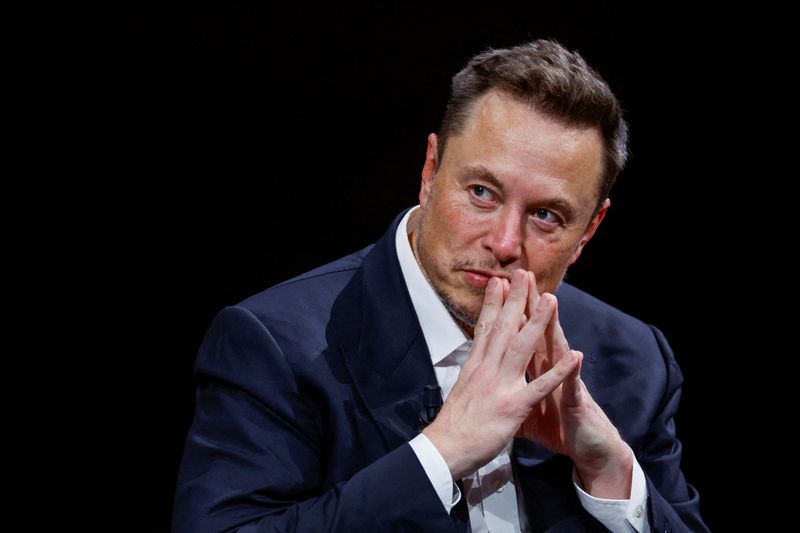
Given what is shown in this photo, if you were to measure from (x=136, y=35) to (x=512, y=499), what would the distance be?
1314 millimetres

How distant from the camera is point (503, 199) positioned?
5.82 ft

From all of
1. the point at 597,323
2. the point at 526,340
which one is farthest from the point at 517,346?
the point at 597,323

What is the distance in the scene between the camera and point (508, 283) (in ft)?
5.75

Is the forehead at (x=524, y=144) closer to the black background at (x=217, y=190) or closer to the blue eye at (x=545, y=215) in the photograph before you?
the blue eye at (x=545, y=215)

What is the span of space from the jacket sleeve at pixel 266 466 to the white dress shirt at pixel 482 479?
182mm

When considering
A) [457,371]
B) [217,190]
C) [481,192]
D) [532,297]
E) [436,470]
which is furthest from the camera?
[217,190]

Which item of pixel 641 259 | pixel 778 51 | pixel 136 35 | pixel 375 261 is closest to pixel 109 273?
pixel 136 35

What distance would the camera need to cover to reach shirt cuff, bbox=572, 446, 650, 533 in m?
1.79

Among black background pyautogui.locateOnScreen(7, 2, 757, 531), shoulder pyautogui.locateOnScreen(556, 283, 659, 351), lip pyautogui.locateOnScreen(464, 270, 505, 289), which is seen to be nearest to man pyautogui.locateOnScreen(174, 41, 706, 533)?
lip pyautogui.locateOnScreen(464, 270, 505, 289)

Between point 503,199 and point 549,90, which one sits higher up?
point 549,90

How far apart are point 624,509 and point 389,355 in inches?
19.6

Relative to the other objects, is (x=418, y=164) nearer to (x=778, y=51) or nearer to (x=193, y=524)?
(x=778, y=51)

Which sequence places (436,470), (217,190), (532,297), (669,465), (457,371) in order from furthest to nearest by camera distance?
(217,190)
(669,465)
(457,371)
(532,297)
(436,470)

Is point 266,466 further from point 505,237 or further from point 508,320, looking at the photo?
point 505,237
